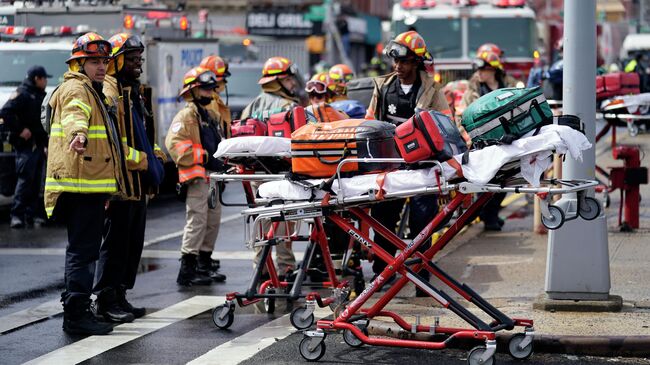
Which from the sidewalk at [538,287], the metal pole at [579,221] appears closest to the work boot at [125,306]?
the sidewalk at [538,287]

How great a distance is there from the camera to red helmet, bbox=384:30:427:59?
10.2m

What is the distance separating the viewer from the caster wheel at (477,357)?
293 inches

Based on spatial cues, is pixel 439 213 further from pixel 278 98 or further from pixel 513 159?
pixel 278 98

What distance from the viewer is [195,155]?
11.2 metres

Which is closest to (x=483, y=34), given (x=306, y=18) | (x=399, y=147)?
(x=399, y=147)

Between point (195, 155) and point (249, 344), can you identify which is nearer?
point (249, 344)

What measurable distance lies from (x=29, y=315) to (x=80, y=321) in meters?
0.99

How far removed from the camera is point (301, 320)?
8734mm

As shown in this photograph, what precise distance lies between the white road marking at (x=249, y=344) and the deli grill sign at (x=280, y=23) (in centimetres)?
4085

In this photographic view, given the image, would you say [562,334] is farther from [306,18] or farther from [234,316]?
[306,18]

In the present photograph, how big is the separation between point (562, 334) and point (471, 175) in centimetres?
135

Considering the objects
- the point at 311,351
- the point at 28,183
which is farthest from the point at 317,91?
the point at 28,183

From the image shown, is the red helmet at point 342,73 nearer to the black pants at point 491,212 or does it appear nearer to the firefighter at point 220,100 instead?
the firefighter at point 220,100

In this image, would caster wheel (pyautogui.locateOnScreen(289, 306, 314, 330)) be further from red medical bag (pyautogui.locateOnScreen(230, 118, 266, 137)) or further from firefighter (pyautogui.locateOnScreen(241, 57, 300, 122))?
firefighter (pyautogui.locateOnScreen(241, 57, 300, 122))
